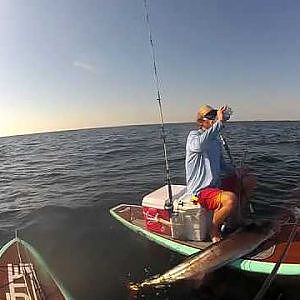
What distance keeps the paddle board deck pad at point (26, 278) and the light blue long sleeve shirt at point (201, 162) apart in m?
3.11

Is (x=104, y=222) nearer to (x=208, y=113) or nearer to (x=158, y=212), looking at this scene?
(x=158, y=212)

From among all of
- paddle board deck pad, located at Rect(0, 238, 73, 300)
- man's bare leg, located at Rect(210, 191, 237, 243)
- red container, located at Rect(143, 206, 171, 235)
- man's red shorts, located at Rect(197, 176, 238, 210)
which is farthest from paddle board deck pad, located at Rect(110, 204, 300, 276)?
paddle board deck pad, located at Rect(0, 238, 73, 300)

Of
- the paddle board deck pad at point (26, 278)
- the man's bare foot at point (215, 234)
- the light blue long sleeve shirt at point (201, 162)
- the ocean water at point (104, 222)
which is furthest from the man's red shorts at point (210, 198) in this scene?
the paddle board deck pad at point (26, 278)

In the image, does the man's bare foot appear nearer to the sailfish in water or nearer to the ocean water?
the sailfish in water

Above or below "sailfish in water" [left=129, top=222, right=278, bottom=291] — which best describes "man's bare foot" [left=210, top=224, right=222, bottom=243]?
above

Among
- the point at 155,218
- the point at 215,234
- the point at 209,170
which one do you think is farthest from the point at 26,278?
the point at 209,170

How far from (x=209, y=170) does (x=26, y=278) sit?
12.9ft

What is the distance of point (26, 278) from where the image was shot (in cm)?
620

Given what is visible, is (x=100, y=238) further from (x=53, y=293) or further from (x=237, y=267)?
(x=237, y=267)

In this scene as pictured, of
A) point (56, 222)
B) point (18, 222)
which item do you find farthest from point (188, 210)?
point (18, 222)

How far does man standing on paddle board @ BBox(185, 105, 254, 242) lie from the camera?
6230 millimetres

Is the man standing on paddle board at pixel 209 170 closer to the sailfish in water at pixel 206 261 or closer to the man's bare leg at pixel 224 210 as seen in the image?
the man's bare leg at pixel 224 210

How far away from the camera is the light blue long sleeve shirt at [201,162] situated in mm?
6444

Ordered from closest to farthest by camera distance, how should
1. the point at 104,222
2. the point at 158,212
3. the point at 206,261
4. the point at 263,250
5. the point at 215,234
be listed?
the point at 206,261 < the point at 263,250 < the point at 215,234 < the point at 158,212 < the point at 104,222
